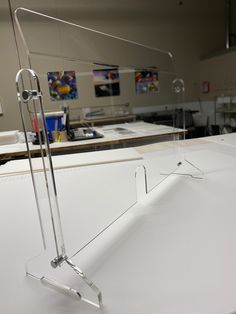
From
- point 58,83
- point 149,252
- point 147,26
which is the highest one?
point 147,26

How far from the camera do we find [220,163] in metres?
1.28

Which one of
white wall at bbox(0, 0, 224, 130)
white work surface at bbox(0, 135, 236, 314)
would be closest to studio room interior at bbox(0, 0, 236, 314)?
white work surface at bbox(0, 135, 236, 314)

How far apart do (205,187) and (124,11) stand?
4946mm

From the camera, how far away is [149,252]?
629mm

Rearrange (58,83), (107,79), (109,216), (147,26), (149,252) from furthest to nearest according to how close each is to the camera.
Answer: (147,26) < (107,79) < (58,83) < (109,216) < (149,252)

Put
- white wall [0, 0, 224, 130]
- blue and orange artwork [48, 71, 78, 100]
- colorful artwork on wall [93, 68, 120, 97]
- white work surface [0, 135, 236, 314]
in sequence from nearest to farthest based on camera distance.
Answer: white work surface [0, 135, 236, 314] → blue and orange artwork [48, 71, 78, 100] → colorful artwork on wall [93, 68, 120, 97] → white wall [0, 0, 224, 130]

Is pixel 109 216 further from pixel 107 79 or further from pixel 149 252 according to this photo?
pixel 107 79

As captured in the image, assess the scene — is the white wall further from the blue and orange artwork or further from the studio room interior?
the studio room interior

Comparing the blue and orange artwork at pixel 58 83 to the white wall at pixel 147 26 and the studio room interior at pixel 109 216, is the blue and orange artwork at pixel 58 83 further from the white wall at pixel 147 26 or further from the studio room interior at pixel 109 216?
the white wall at pixel 147 26

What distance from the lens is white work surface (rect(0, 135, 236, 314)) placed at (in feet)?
1.59

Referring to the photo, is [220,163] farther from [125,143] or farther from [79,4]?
[79,4]

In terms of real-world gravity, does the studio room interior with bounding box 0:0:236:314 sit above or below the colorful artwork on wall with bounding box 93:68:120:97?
below

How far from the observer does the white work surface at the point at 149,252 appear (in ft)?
1.59

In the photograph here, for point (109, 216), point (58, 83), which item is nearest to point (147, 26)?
point (58, 83)
